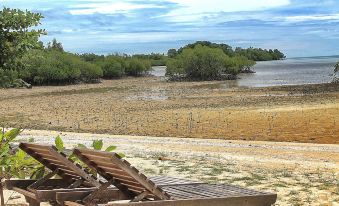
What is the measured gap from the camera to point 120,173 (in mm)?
5656

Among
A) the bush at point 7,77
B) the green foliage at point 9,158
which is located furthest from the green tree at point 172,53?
the green foliage at point 9,158

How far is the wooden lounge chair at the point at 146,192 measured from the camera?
543 centimetres

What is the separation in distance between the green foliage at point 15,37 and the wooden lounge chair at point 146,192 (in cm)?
132

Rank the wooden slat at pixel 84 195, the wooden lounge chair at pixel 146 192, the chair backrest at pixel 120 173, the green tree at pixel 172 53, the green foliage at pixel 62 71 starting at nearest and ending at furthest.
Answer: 1. the chair backrest at pixel 120 173
2. the wooden lounge chair at pixel 146 192
3. the wooden slat at pixel 84 195
4. the green foliage at pixel 62 71
5. the green tree at pixel 172 53

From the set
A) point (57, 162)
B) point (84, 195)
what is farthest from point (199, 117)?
point (84, 195)

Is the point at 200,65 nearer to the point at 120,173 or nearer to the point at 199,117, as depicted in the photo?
the point at 199,117

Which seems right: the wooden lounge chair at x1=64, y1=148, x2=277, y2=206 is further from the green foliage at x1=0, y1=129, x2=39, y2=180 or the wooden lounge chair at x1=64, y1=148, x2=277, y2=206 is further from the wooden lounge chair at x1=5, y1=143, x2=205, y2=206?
the green foliage at x1=0, y1=129, x2=39, y2=180

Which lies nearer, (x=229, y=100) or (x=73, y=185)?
(x=73, y=185)

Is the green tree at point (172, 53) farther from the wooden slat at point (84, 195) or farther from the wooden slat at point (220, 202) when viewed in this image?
the wooden slat at point (220, 202)

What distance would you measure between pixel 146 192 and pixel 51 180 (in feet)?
4.92

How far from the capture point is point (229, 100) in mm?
36781

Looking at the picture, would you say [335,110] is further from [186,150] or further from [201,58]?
[201,58]

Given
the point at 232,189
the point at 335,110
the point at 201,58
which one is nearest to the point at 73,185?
the point at 232,189

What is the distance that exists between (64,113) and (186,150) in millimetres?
16576
